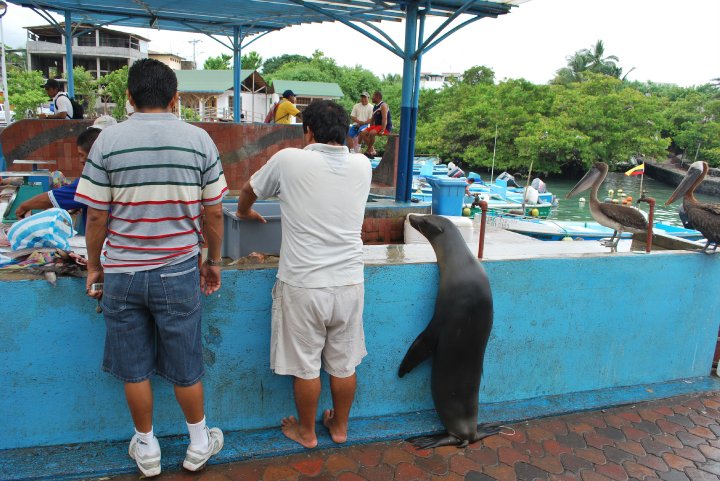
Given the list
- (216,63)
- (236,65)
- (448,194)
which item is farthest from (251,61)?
(448,194)

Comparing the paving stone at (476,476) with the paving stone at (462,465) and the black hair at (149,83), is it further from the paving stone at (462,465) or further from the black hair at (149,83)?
the black hair at (149,83)

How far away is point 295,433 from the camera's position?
2.82m

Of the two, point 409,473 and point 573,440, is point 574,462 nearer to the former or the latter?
point 573,440

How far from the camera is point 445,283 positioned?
9.62 feet

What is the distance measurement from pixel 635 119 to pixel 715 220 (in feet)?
109

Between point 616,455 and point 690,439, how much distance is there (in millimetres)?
596

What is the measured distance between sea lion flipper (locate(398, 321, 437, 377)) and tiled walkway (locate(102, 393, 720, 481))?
438 mm

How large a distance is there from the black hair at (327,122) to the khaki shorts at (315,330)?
70cm

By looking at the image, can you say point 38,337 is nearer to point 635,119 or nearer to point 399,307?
point 399,307

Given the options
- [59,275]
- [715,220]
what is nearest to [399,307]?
[59,275]

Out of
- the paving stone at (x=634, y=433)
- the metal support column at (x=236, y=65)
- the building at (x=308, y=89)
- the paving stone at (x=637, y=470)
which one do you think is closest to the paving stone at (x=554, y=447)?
the paving stone at (x=637, y=470)

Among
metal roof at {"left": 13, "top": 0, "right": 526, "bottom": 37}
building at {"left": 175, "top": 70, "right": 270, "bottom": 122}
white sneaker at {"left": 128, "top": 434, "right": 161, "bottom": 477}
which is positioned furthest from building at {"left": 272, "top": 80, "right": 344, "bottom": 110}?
white sneaker at {"left": 128, "top": 434, "right": 161, "bottom": 477}

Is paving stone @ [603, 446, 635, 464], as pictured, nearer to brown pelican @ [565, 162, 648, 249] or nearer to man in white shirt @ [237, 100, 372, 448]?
brown pelican @ [565, 162, 648, 249]

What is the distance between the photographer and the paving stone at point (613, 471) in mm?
2783
